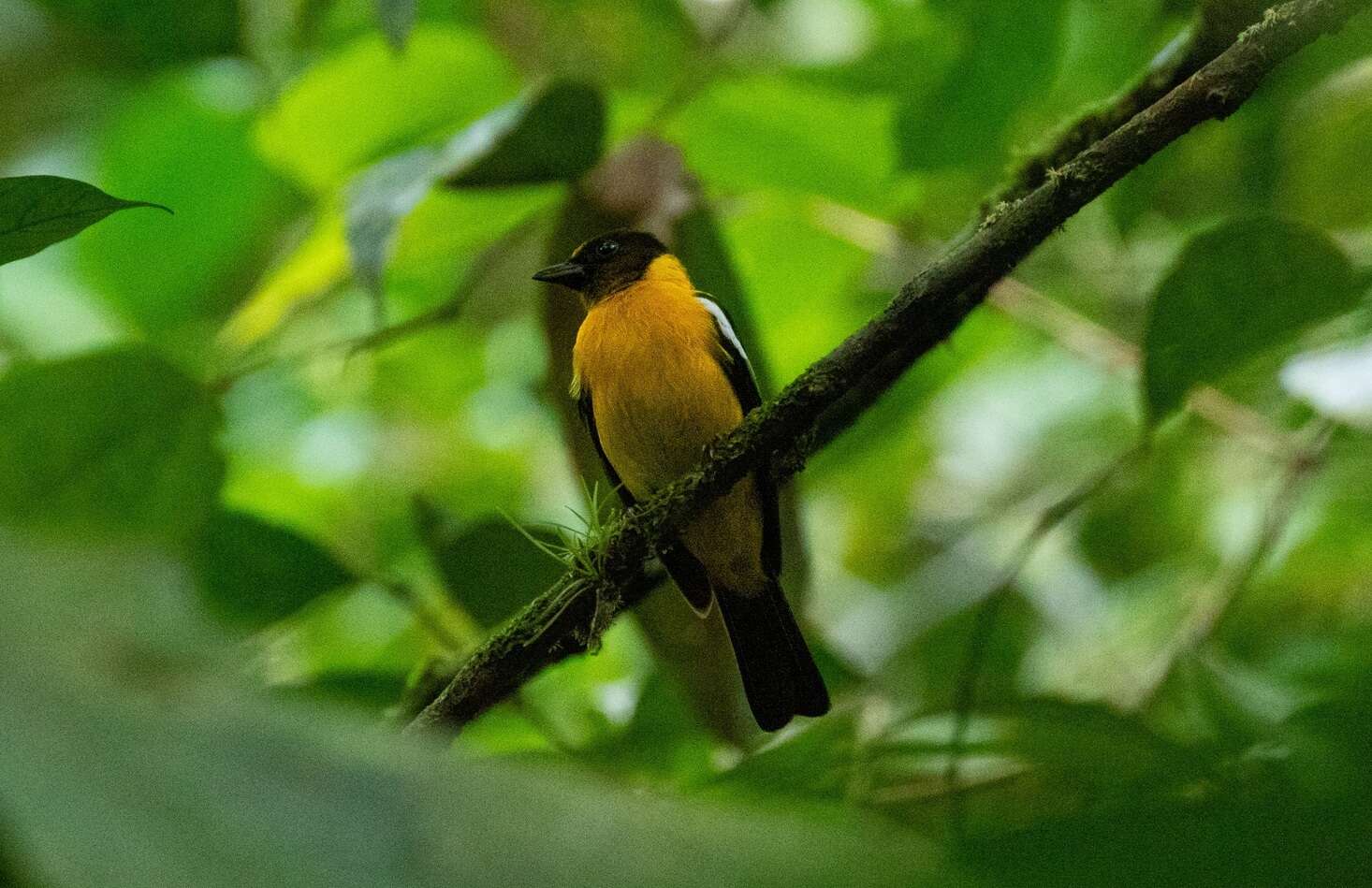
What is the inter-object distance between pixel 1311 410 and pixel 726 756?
1.76 metres

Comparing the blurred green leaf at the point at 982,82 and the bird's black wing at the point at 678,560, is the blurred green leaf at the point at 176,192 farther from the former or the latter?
the blurred green leaf at the point at 982,82

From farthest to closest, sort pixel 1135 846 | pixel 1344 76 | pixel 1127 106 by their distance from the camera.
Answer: pixel 1344 76
pixel 1127 106
pixel 1135 846

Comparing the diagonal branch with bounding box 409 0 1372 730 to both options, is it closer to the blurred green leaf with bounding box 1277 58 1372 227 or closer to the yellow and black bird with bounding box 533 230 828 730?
the yellow and black bird with bounding box 533 230 828 730

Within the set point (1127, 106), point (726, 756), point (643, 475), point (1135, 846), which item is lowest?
point (726, 756)

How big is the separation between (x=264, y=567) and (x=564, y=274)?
54.1 inches

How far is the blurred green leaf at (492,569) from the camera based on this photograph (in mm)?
3131

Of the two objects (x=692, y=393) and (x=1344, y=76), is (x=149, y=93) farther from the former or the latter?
(x=1344, y=76)

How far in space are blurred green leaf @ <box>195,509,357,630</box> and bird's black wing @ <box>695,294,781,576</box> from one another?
127 centimetres

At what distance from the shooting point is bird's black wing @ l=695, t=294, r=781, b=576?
3797 millimetres

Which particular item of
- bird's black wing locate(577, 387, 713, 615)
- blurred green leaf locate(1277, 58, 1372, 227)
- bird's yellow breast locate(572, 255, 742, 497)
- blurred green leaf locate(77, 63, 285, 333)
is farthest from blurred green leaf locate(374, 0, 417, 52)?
blurred green leaf locate(1277, 58, 1372, 227)

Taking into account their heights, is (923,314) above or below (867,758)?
above

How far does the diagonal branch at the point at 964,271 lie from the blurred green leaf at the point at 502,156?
974mm

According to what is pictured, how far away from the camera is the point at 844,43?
5570 mm

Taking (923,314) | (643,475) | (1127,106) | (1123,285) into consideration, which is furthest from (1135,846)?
(1123,285)
